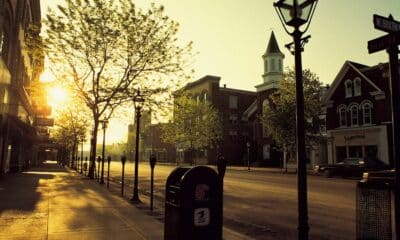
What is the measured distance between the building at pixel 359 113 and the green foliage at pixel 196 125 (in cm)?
2119

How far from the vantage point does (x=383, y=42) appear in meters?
4.43

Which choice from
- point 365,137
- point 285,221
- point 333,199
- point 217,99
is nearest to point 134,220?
point 285,221

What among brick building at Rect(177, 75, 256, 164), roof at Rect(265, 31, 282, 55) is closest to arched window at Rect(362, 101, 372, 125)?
roof at Rect(265, 31, 282, 55)

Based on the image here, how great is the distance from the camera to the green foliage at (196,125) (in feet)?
186

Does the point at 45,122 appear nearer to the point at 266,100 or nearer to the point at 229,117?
the point at 266,100

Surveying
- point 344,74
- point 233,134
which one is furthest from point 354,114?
point 233,134

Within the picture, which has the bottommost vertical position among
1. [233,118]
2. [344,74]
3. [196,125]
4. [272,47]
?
[196,125]

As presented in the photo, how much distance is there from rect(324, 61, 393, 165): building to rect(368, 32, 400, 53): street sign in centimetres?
3170

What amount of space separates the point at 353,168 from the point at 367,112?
39.0 ft

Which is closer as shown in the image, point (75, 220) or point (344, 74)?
point (75, 220)

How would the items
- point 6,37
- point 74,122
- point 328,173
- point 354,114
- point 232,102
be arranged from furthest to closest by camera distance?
point 232,102 < point 74,122 < point 354,114 < point 328,173 < point 6,37

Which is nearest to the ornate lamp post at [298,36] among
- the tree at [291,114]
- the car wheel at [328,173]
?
the car wheel at [328,173]

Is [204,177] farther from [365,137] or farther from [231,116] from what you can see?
[231,116]

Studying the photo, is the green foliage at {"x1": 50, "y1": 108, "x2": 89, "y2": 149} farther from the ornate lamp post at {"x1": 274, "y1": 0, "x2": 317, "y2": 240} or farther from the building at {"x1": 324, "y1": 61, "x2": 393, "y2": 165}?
the ornate lamp post at {"x1": 274, "y1": 0, "x2": 317, "y2": 240}
